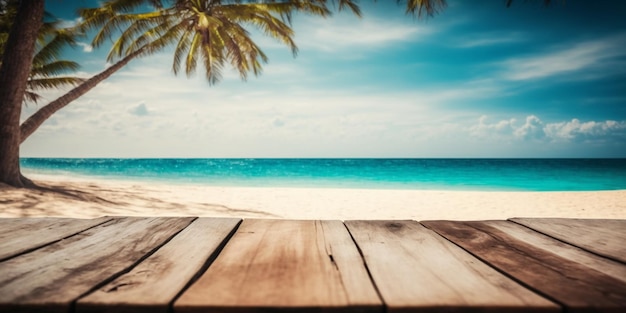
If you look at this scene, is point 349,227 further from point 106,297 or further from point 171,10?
point 171,10

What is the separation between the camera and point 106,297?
0.57 metres

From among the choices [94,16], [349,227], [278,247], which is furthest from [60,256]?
[94,16]

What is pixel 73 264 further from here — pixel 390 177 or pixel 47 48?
pixel 390 177

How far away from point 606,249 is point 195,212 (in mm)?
6304

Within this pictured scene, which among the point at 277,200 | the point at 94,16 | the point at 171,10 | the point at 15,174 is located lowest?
the point at 277,200

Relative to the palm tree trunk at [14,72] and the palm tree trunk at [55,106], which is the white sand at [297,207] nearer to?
the palm tree trunk at [14,72]

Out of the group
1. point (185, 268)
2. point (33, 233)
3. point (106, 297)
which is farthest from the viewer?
point (33, 233)

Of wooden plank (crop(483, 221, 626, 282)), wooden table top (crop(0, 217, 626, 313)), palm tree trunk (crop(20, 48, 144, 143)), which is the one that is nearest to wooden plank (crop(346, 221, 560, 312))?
wooden table top (crop(0, 217, 626, 313))

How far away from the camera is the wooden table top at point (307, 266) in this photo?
0.55 m

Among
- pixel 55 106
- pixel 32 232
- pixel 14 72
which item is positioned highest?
pixel 14 72

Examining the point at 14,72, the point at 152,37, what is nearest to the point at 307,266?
the point at 14,72

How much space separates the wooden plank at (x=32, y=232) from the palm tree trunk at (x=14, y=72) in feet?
21.9

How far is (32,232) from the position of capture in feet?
3.49

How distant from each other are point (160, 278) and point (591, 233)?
1.31 m
